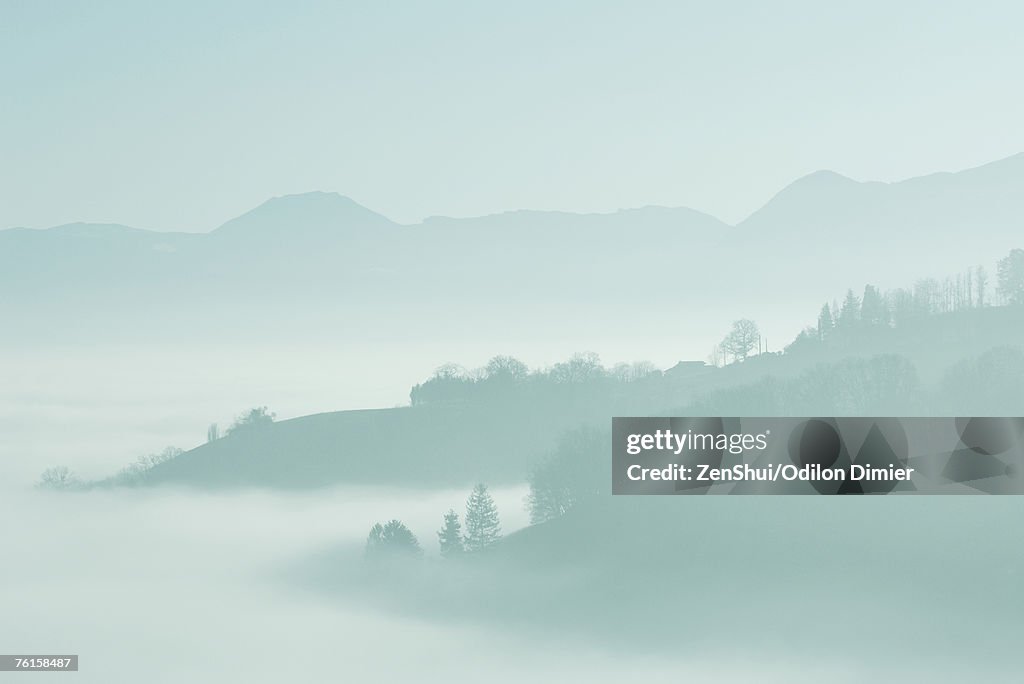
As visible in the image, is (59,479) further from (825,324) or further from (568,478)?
(825,324)

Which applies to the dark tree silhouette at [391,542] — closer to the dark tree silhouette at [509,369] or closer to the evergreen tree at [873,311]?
the dark tree silhouette at [509,369]

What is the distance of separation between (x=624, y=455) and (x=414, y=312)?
6295 inches

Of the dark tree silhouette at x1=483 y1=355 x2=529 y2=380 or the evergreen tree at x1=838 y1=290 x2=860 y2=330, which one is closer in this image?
the evergreen tree at x1=838 y1=290 x2=860 y2=330

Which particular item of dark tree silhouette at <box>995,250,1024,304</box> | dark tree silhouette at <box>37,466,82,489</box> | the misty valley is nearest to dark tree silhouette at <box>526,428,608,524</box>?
the misty valley

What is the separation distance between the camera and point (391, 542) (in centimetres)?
11862

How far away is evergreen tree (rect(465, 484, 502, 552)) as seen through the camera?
341 feet

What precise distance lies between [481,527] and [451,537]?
310 inches

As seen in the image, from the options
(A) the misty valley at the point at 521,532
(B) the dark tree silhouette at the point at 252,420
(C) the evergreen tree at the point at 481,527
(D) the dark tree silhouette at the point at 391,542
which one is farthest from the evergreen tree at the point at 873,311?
(B) the dark tree silhouette at the point at 252,420

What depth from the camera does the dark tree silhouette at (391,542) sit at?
11531 centimetres

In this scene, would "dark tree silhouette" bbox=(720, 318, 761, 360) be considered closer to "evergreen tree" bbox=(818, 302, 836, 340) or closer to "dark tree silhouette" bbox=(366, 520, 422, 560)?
"evergreen tree" bbox=(818, 302, 836, 340)

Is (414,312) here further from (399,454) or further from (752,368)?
(752,368)

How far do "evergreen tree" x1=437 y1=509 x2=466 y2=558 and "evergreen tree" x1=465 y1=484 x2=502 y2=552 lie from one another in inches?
71.7

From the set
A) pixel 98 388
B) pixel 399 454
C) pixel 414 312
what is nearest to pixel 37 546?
pixel 98 388

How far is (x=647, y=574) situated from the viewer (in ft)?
340
